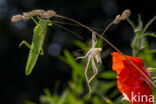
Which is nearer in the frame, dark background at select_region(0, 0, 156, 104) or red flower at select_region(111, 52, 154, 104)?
red flower at select_region(111, 52, 154, 104)

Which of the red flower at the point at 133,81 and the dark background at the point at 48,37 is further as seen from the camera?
the dark background at the point at 48,37

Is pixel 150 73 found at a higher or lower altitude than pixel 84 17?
lower

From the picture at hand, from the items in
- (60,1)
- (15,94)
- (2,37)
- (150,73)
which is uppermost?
(60,1)

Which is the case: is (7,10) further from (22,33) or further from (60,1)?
(60,1)

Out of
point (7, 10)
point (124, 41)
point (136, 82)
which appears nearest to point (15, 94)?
point (7, 10)
